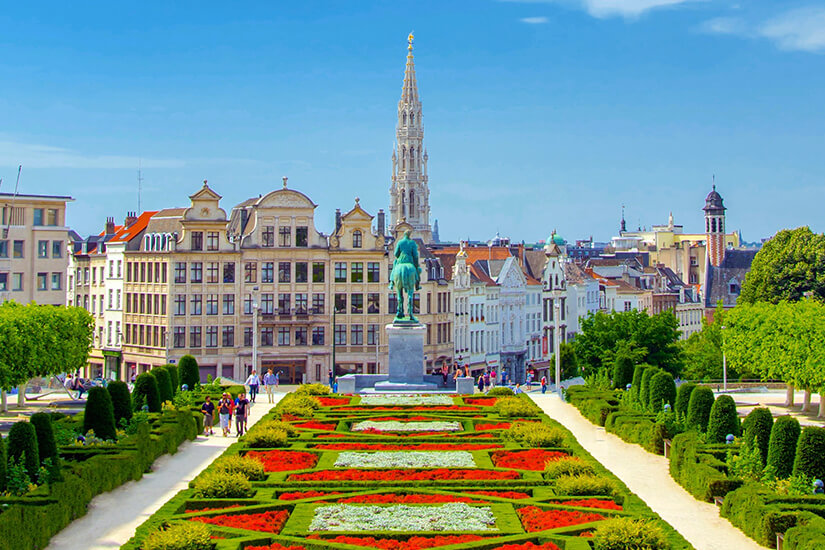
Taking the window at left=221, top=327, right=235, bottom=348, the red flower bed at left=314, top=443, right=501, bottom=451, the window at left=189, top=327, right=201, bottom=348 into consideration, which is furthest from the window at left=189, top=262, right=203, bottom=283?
the red flower bed at left=314, top=443, right=501, bottom=451

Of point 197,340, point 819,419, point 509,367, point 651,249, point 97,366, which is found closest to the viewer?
point 819,419

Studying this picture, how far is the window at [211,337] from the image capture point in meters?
85.8

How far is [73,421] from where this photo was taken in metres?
39.9

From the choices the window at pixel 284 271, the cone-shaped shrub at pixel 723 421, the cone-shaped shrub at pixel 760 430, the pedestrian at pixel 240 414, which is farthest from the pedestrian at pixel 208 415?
the window at pixel 284 271

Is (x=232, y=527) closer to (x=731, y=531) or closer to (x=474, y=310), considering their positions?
(x=731, y=531)

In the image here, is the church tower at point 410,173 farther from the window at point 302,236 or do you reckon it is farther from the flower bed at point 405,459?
the flower bed at point 405,459

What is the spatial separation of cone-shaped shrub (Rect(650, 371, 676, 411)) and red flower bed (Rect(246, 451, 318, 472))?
1715 centimetres

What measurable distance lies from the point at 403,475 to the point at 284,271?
185 ft

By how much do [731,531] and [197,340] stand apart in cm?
6322

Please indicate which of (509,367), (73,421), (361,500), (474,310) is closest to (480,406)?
(73,421)

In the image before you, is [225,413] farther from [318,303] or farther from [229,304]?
[318,303]

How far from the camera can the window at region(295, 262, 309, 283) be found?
86.8 meters

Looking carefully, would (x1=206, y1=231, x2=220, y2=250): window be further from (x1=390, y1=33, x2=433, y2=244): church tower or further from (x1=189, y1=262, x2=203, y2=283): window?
(x1=390, y1=33, x2=433, y2=244): church tower

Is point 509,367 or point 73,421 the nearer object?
point 73,421
